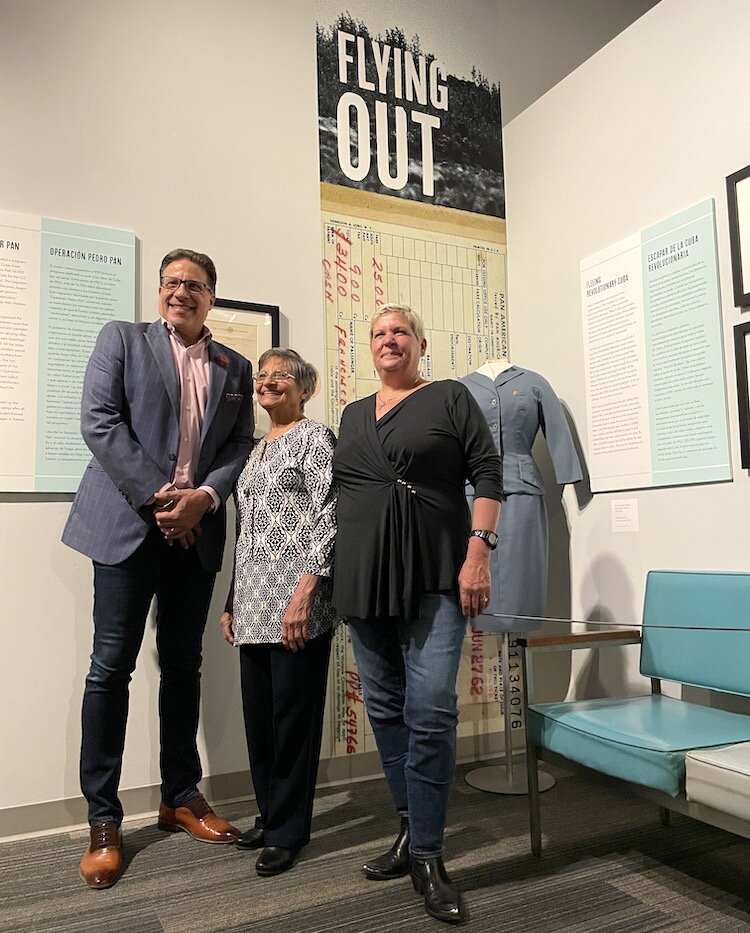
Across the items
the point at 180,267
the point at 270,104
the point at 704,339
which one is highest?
the point at 270,104

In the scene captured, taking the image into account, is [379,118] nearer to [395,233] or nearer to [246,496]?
[395,233]

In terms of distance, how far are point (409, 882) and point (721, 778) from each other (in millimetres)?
849

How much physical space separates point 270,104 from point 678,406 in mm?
1958

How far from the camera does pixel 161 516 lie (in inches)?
86.8

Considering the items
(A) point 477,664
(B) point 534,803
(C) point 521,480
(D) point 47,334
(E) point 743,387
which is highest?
(D) point 47,334

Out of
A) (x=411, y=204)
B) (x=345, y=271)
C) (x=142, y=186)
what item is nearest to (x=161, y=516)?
(x=142, y=186)

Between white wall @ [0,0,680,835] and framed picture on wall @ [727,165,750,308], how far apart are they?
8 cm

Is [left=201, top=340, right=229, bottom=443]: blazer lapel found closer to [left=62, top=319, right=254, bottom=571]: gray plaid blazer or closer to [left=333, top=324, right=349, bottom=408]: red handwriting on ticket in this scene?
[left=62, top=319, right=254, bottom=571]: gray plaid blazer

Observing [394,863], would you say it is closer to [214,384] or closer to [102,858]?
[102,858]

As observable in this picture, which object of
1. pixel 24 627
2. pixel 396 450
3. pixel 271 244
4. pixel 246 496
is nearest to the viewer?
pixel 396 450

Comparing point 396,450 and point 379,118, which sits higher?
point 379,118

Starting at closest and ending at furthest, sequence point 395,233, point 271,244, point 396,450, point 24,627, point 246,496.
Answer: point 396,450, point 246,496, point 24,627, point 271,244, point 395,233

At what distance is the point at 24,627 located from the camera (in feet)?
8.38

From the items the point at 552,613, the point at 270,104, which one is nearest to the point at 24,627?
the point at 552,613
